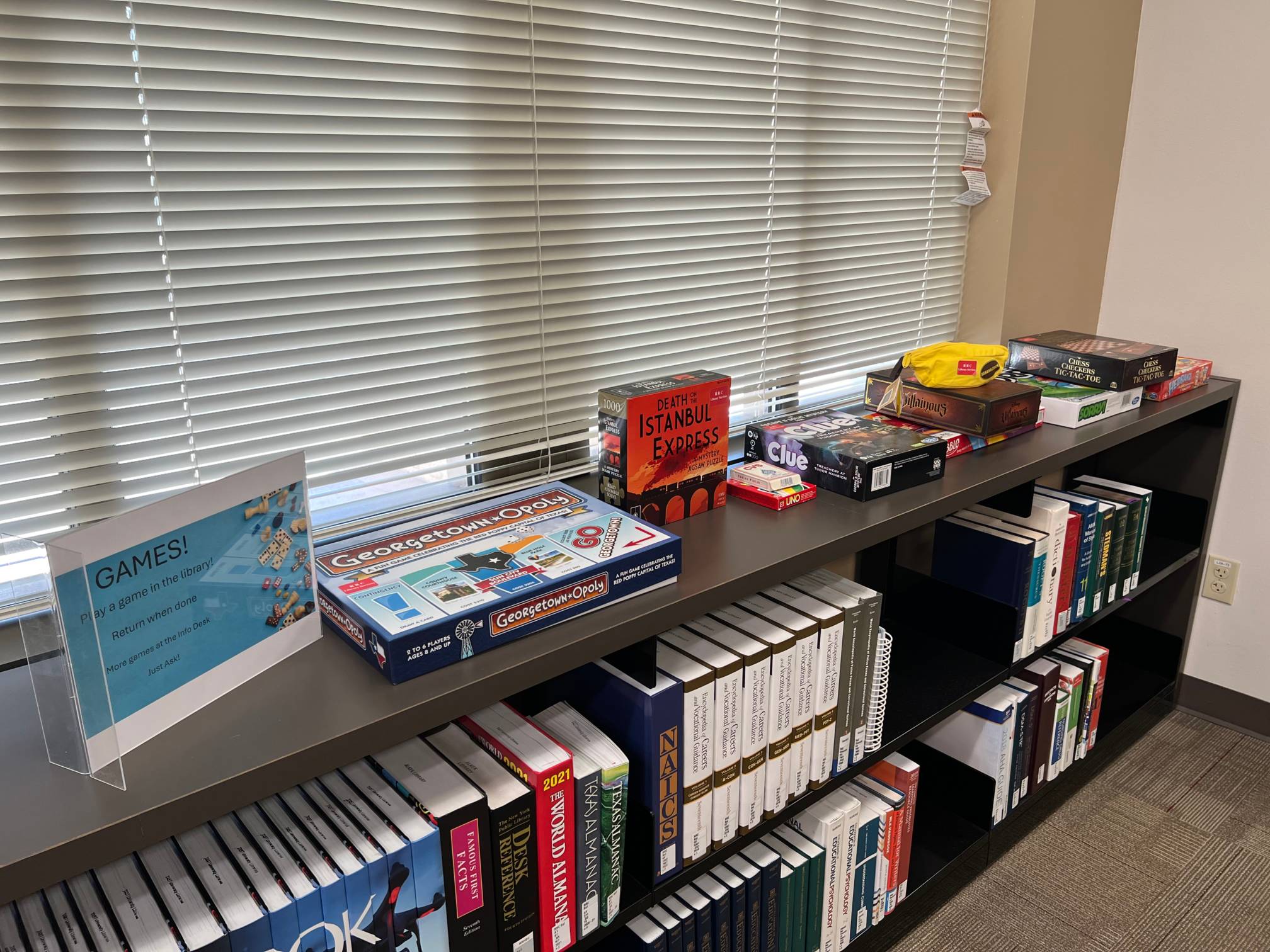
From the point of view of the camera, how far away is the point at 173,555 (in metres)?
0.94

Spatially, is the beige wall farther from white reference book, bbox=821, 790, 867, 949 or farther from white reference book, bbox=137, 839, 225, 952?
white reference book, bbox=137, 839, 225, 952

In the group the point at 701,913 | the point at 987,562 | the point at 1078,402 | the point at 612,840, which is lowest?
the point at 701,913

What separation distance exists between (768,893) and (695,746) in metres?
0.38

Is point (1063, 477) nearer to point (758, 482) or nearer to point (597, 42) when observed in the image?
point (758, 482)

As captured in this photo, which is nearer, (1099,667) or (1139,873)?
(1139,873)

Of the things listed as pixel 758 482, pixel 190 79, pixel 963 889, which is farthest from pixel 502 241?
pixel 963 889

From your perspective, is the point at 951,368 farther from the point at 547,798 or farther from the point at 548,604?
the point at 547,798

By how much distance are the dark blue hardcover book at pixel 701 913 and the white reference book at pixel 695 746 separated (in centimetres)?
11

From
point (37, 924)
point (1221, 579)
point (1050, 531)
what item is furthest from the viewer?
point (1221, 579)

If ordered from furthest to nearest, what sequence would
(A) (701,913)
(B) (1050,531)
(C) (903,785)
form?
1. (B) (1050,531)
2. (C) (903,785)
3. (A) (701,913)

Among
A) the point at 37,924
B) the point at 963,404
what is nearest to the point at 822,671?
the point at 963,404

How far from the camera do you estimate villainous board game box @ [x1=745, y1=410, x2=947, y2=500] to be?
1549mm

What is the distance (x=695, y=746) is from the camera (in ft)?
4.25

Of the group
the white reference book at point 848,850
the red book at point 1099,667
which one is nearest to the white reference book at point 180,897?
the white reference book at point 848,850
